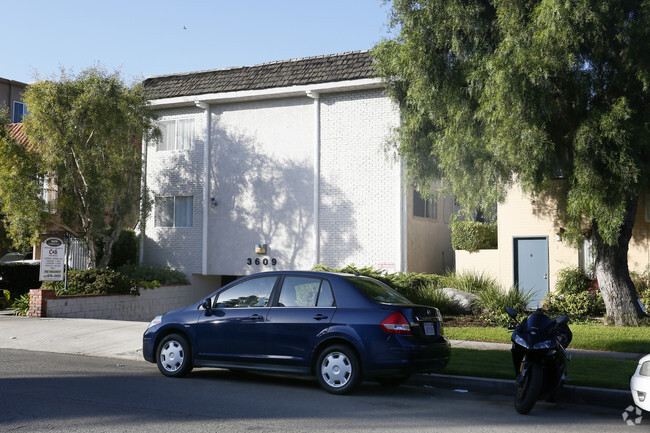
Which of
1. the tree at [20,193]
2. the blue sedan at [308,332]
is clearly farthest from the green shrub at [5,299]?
the blue sedan at [308,332]

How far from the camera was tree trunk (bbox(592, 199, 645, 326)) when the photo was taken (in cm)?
1534

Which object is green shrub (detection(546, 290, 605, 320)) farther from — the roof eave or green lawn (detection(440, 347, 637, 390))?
the roof eave

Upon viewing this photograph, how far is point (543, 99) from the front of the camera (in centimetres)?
1343

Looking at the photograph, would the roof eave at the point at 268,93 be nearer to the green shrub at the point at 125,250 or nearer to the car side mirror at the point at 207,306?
the green shrub at the point at 125,250

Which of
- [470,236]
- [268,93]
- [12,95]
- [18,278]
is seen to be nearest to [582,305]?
[470,236]

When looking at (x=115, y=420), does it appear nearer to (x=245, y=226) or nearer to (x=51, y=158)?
(x=51, y=158)

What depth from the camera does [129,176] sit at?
22844mm

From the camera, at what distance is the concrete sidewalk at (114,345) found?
8.24 metres

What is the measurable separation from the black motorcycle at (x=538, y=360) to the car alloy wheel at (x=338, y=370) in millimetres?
1898

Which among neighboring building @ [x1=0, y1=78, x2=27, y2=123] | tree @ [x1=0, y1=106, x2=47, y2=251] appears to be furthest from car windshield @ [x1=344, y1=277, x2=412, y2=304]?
neighboring building @ [x1=0, y1=78, x2=27, y2=123]

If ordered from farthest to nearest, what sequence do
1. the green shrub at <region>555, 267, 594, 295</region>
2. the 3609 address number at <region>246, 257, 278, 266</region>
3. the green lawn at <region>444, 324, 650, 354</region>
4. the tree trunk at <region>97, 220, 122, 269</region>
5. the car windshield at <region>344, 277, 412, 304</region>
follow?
the 3609 address number at <region>246, 257, 278, 266</region>, the tree trunk at <region>97, 220, 122, 269</region>, the green shrub at <region>555, 267, 594, 295</region>, the green lawn at <region>444, 324, 650, 354</region>, the car windshield at <region>344, 277, 412, 304</region>

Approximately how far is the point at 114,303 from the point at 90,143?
5.38m

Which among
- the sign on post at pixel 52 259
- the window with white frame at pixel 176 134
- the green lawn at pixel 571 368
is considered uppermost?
the window with white frame at pixel 176 134

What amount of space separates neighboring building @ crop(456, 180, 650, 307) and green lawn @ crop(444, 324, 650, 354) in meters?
4.02
